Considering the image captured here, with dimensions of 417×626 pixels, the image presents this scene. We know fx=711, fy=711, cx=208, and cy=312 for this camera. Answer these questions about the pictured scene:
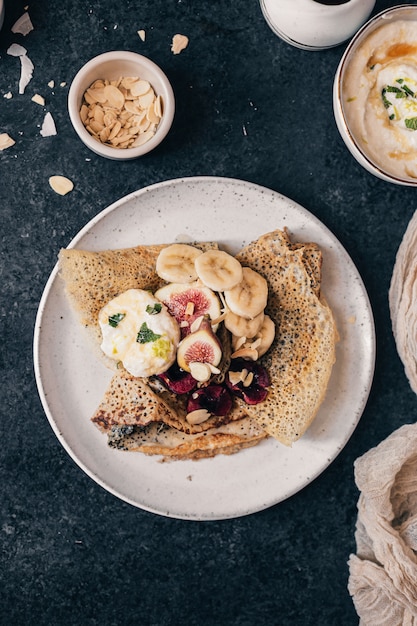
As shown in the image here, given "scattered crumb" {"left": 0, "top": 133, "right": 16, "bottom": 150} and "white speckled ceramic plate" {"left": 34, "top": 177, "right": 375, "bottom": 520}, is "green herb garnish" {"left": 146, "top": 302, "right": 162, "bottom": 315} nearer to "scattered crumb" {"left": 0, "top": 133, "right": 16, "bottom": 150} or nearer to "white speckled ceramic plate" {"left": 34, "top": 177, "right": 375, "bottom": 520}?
"white speckled ceramic plate" {"left": 34, "top": 177, "right": 375, "bottom": 520}

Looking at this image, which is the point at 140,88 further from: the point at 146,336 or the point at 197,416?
the point at 197,416

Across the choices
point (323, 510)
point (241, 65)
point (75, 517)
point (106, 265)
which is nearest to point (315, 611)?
point (323, 510)

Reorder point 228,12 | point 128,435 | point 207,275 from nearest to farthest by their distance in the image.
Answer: point 207,275 < point 128,435 < point 228,12

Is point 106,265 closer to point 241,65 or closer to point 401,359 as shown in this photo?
point 241,65

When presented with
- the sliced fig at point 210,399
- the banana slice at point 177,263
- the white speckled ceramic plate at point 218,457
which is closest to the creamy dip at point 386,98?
the white speckled ceramic plate at point 218,457

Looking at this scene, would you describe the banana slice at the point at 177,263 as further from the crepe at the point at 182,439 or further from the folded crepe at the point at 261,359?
the crepe at the point at 182,439

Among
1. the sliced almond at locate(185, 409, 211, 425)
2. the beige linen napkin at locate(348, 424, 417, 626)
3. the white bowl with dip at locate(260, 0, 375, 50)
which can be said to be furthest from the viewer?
the beige linen napkin at locate(348, 424, 417, 626)

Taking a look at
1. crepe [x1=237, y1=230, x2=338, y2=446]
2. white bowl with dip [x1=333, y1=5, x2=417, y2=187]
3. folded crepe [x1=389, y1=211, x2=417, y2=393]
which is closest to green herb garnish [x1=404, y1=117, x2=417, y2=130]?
white bowl with dip [x1=333, y1=5, x2=417, y2=187]
